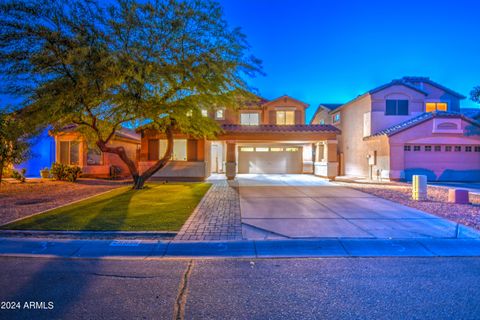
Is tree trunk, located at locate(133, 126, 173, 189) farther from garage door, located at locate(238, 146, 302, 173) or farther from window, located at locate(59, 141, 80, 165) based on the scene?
garage door, located at locate(238, 146, 302, 173)

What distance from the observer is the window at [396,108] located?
66.3 ft

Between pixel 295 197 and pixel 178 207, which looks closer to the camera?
pixel 178 207

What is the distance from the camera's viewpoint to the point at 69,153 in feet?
60.6

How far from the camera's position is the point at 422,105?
66.0ft

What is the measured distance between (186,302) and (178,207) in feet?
17.9

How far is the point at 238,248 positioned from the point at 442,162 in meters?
18.5

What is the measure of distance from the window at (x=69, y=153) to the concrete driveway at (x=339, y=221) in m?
14.3

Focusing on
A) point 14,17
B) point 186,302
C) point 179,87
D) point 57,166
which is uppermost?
point 14,17

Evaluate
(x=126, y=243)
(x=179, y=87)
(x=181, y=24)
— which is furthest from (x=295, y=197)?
(x=181, y=24)

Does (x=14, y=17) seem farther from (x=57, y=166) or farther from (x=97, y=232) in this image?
(x=57, y=166)

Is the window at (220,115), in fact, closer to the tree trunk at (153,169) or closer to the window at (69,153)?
the tree trunk at (153,169)

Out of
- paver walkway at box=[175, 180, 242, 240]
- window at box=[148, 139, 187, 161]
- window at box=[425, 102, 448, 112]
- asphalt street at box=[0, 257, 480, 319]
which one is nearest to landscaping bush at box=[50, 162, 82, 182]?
window at box=[148, 139, 187, 161]

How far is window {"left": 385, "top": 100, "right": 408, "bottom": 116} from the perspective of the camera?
795 inches

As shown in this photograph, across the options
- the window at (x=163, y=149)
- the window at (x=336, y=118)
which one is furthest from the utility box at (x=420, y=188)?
the window at (x=336, y=118)
